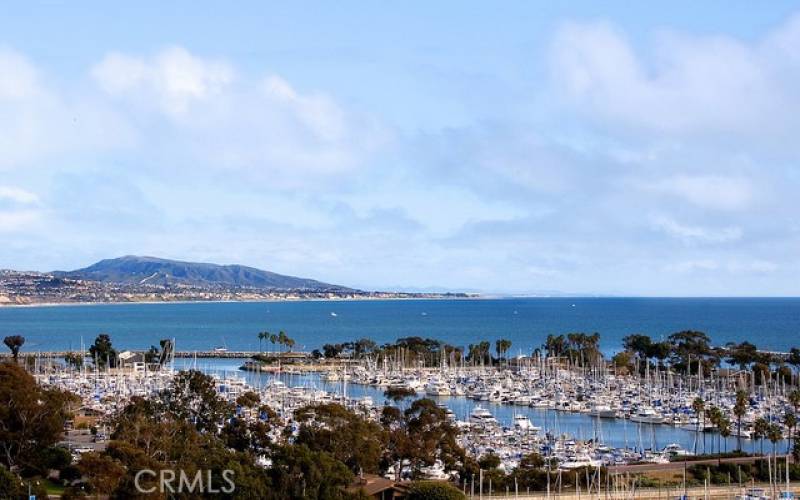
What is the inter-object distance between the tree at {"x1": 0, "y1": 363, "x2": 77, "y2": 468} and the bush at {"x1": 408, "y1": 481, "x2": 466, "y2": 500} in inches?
539

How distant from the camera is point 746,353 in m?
82.9

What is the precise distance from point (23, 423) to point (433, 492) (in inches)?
591

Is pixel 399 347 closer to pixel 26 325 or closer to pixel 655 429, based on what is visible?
pixel 655 429

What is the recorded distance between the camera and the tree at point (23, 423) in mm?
31422

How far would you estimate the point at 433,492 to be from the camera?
1156 inches

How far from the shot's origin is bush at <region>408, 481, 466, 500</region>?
29.2 metres

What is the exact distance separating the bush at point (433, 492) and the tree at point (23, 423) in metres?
13.7

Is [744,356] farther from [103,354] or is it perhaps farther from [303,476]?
[303,476]

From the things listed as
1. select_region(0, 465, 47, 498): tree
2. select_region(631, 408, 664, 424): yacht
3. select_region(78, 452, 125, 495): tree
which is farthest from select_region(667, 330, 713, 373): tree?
select_region(0, 465, 47, 498): tree

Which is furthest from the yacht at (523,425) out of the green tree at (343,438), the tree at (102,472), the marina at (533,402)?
the tree at (102,472)

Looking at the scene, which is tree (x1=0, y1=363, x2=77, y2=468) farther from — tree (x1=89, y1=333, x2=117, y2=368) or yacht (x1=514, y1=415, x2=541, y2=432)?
tree (x1=89, y1=333, x2=117, y2=368)

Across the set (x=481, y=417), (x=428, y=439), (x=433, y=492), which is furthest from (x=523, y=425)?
(x=433, y=492)

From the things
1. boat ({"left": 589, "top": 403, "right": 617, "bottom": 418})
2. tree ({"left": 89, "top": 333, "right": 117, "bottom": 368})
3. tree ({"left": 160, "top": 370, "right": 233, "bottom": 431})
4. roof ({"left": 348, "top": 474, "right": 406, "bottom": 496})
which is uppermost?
tree ({"left": 160, "top": 370, "right": 233, "bottom": 431})

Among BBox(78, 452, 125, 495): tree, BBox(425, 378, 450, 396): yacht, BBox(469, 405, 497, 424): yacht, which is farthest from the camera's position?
BBox(425, 378, 450, 396): yacht
